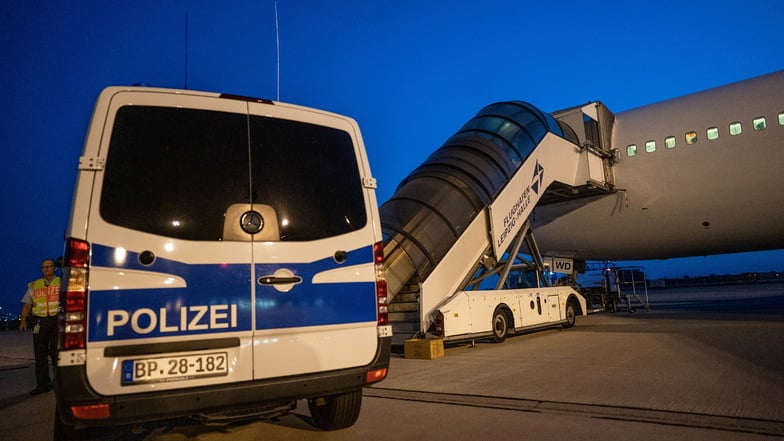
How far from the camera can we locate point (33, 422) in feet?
15.2

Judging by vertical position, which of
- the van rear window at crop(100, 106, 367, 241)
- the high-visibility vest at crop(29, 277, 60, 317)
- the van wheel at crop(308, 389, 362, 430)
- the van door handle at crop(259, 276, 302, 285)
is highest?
the van rear window at crop(100, 106, 367, 241)

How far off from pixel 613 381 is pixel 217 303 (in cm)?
420

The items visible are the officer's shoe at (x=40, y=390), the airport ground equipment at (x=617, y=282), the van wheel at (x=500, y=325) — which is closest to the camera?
the officer's shoe at (x=40, y=390)

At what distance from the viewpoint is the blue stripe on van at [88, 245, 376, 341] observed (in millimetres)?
2551

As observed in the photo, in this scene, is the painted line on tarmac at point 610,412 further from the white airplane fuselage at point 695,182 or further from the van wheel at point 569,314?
the white airplane fuselage at point 695,182

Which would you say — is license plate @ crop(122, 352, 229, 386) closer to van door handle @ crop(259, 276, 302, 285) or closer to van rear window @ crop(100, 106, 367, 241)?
van door handle @ crop(259, 276, 302, 285)

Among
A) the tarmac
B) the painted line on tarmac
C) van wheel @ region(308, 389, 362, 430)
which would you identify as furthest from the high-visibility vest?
van wheel @ region(308, 389, 362, 430)

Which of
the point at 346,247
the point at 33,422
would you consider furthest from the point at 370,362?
the point at 33,422

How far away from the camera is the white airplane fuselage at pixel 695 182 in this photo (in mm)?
12414

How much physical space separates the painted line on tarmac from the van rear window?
2.31 metres

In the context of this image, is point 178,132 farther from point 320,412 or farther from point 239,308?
point 320,412

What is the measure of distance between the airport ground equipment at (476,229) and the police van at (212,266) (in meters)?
5.39

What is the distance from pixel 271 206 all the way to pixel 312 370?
1.04 m

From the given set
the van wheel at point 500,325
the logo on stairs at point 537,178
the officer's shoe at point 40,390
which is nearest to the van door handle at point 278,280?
the officer's shoe at point 40,390
